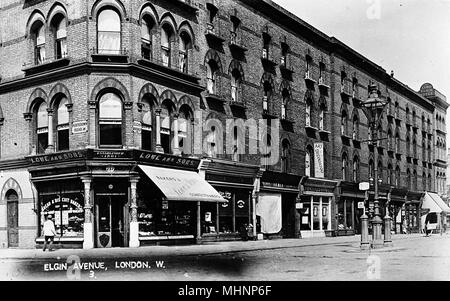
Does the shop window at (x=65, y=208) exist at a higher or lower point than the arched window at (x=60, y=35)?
lower

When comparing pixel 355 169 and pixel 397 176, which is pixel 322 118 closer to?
pixel 355 169

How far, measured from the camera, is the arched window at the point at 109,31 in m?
21.5

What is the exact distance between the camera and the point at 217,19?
27109mm

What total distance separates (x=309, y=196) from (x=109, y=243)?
16364mm

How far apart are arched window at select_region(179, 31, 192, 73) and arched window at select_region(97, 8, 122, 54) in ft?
12.2

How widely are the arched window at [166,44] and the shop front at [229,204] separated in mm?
4612

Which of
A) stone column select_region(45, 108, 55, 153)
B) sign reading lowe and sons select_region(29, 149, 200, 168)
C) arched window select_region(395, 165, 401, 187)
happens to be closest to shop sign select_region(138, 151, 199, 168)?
sign reading lowe and sons select_region(29, 149, 200, 168)

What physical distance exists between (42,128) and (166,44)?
5.90m

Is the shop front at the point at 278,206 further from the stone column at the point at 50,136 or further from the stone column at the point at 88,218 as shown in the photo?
the stone column at the point at 50,136

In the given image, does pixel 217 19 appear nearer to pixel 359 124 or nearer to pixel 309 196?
pixel 309 196

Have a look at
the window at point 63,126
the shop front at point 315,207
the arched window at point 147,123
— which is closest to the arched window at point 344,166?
the shop front at point 315,207

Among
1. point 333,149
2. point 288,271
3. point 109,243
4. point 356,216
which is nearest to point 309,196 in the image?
point 333,149

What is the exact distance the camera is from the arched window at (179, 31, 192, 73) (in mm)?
24750

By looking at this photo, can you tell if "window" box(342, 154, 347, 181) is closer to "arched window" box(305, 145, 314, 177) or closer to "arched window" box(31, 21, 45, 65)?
"arched window" box(305, 145, 314, 177)
